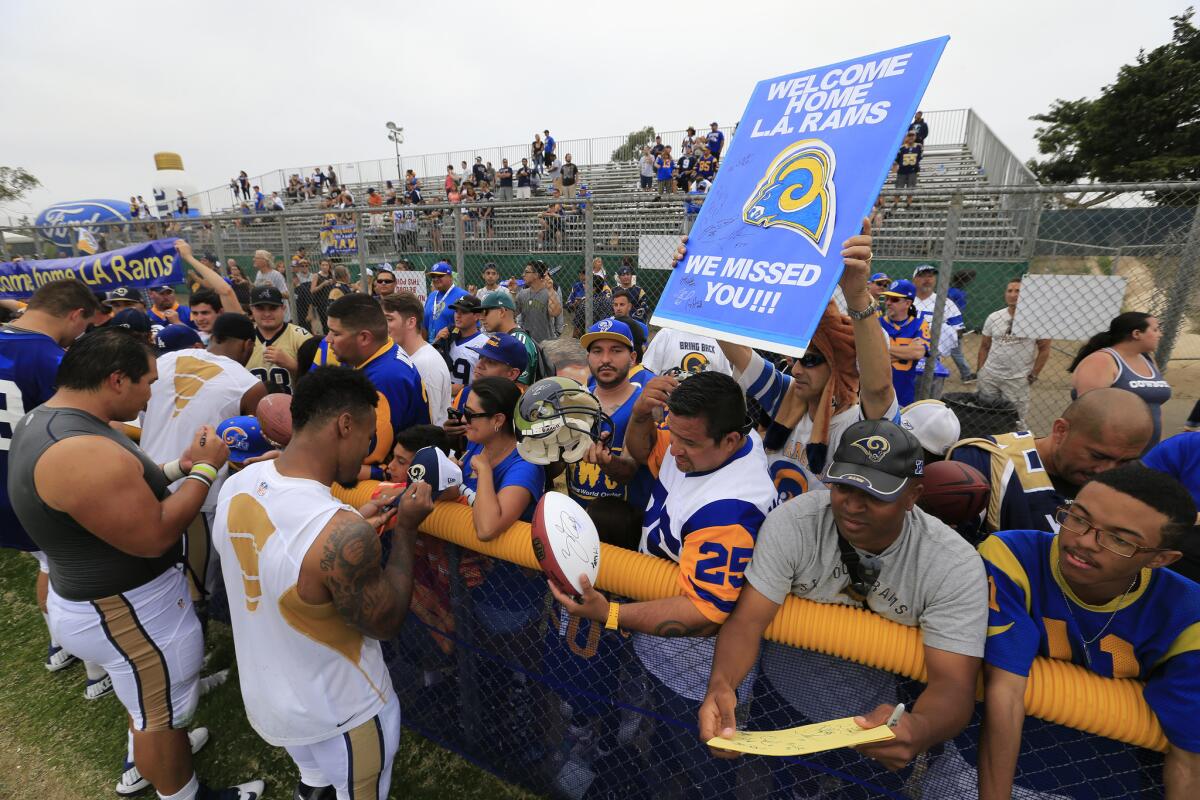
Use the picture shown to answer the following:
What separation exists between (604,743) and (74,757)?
3258 mm

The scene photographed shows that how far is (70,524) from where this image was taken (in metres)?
2.30

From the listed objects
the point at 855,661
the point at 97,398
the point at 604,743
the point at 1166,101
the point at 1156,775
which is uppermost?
the point at 1166,101

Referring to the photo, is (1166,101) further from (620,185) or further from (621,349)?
(621,349)

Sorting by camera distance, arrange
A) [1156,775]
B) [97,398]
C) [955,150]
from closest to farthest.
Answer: [1156,775], [97,398], [955,150]

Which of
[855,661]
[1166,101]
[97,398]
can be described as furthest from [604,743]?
[1166,101]

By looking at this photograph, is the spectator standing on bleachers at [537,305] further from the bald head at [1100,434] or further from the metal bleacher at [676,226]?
the bald head at [1100,434]

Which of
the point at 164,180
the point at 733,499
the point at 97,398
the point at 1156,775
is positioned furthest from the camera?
the point at 164,180

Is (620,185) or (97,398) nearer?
(97,398)

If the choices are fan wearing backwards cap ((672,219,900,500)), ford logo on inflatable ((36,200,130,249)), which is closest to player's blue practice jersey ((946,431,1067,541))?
fan wearing backwards cap ((672,219,900,500))

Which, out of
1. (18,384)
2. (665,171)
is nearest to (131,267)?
(18,384)

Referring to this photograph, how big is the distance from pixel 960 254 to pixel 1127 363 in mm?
10730

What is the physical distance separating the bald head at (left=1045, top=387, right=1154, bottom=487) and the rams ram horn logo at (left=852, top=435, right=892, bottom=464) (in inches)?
42.2

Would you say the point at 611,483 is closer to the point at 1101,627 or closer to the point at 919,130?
the point at 1101,627

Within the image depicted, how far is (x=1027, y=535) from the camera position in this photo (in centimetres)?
173
